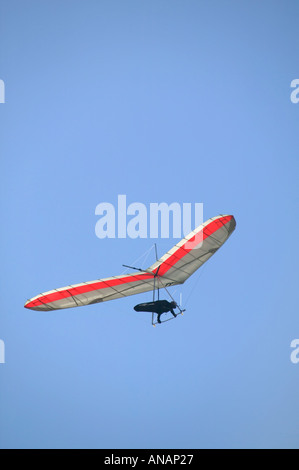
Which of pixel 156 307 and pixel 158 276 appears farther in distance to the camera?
pixel 158 276

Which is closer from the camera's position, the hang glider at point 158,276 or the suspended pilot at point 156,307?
the hang glider at point 158,276

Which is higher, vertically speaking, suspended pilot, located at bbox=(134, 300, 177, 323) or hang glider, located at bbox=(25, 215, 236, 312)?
hang glider, located at bbox=(25, 215, 236, 312)

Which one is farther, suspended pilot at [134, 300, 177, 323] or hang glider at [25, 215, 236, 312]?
suspended pilot at [134, 300, 177, 323]

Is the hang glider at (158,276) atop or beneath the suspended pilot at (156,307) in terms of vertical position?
atop

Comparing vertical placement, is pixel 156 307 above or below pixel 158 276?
below

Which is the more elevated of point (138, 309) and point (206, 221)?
point (206, 221)
